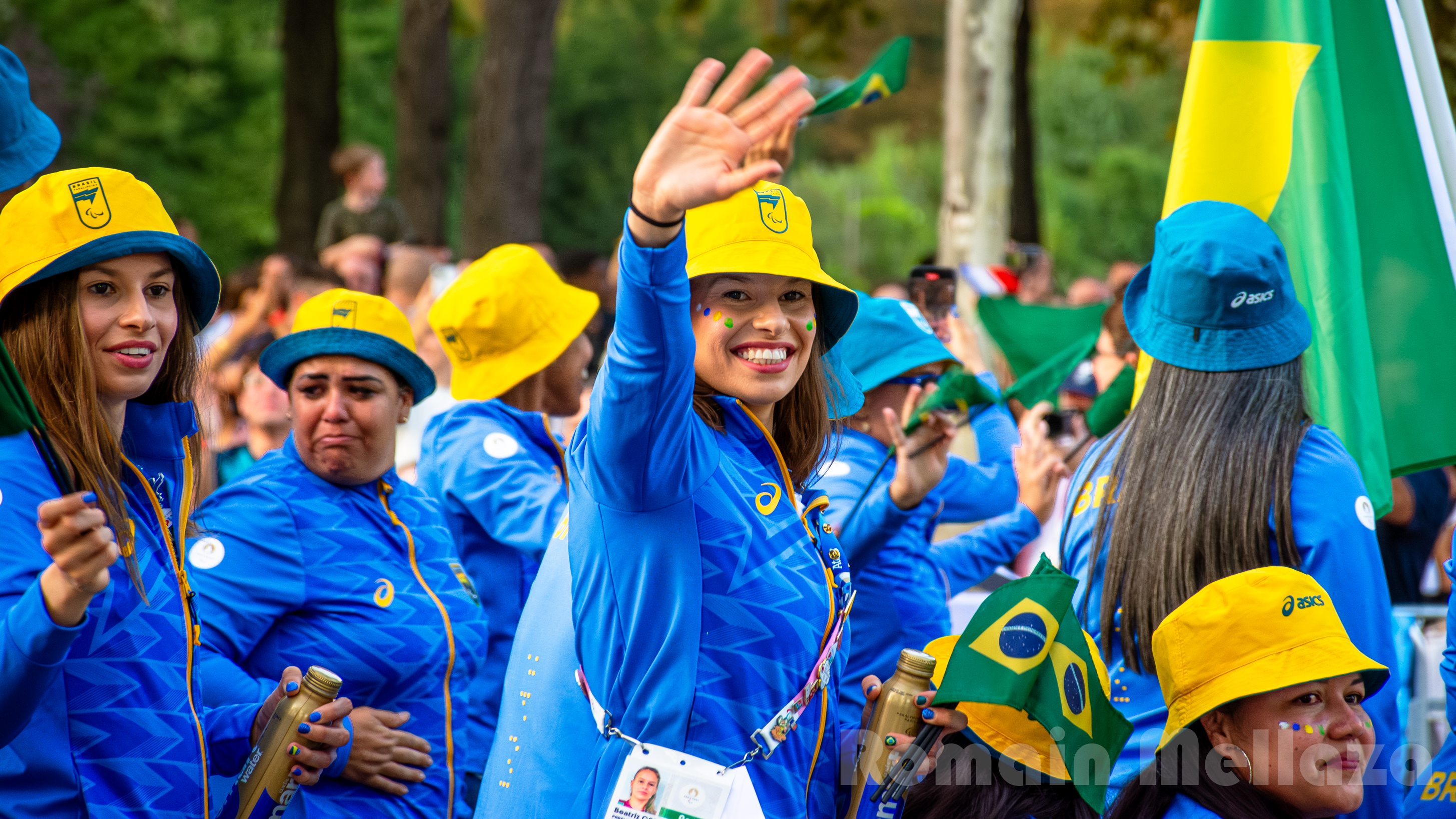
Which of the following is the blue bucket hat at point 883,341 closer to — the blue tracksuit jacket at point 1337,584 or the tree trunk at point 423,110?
the blue tracksuit jacket at point 1337,584

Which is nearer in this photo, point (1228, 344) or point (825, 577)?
point (825, 577)

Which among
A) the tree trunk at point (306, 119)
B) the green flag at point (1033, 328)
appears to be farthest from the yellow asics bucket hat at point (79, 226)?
the tree trunk at point (306, 119)

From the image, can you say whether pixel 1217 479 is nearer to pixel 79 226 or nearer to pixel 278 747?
pixel 278 747

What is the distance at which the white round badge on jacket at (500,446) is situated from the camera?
4.17 m

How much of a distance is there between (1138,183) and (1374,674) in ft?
118

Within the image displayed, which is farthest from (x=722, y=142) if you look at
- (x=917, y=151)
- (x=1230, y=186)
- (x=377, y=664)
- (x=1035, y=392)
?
(x=917, y=151)

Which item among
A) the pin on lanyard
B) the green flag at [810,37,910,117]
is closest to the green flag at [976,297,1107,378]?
the green flag at [810,37,910,117]

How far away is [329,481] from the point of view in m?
3.80

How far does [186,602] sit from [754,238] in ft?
4.70

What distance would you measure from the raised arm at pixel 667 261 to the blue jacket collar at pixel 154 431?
1.29 metres

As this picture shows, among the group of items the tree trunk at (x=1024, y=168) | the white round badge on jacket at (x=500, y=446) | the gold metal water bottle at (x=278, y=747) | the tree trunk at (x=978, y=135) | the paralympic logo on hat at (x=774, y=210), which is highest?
the tree trunk at (x=1024, y=168)

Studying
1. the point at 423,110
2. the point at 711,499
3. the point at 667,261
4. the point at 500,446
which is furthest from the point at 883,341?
the point at 423,110

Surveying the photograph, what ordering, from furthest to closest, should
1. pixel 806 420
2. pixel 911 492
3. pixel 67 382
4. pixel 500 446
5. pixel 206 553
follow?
pixel 500 446
pixel 911 492
pixel 206 553
pixel 806 420
pixel 67 382

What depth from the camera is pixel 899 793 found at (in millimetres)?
2617
